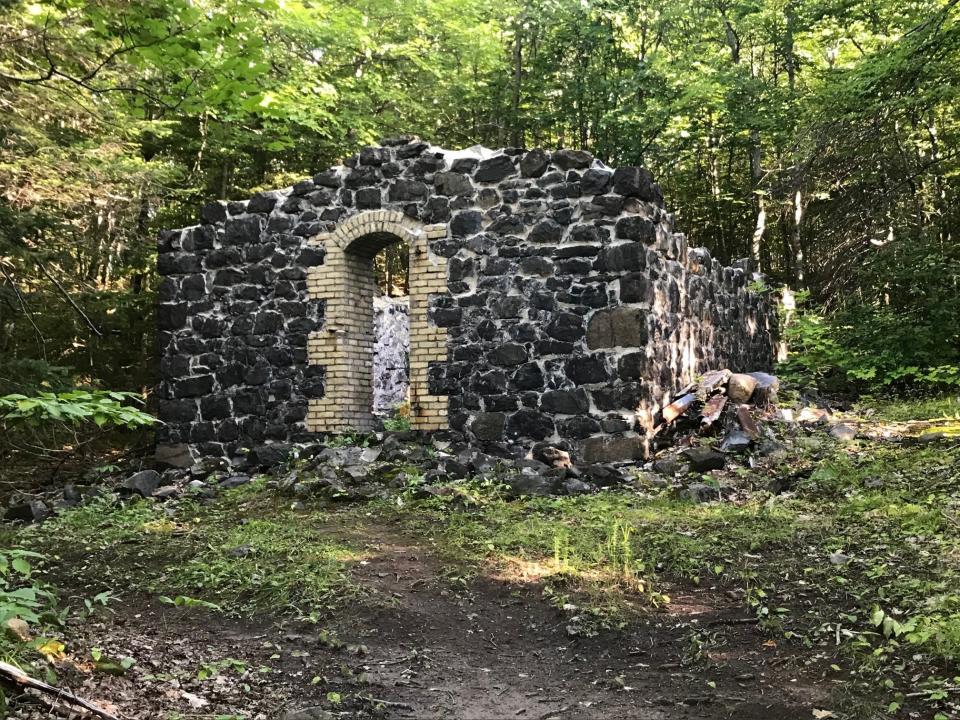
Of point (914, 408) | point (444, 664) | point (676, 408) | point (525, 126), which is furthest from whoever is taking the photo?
point (525, 126)

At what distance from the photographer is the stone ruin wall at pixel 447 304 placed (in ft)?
29.8

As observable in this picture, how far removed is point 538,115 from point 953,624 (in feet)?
56.2

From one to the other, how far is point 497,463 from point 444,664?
4.59 metres

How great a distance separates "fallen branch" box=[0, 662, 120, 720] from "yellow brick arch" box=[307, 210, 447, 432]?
677 centimetres

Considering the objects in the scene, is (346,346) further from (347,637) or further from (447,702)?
(447,702)

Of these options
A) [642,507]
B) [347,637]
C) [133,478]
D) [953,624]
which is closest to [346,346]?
[133,478]

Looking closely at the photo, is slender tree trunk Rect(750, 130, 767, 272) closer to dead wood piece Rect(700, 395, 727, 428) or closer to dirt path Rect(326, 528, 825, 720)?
dead wood piece Rect(700, 395, 727, 428)

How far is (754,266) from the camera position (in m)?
18.2

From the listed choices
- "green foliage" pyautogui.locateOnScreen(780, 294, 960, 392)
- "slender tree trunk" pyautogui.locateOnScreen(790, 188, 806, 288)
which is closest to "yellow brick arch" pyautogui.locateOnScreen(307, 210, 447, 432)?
"green foliage" pyautogui.locateOnScreen(780, 294, 960, 392)

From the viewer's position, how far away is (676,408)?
977cm

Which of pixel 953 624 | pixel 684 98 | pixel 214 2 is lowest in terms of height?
pixel 953 624

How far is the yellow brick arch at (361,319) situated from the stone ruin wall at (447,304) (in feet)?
0.06

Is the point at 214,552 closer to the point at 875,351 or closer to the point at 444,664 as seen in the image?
the point at 444,664

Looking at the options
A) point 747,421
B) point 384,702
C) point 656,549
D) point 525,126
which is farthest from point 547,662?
point 525,126
